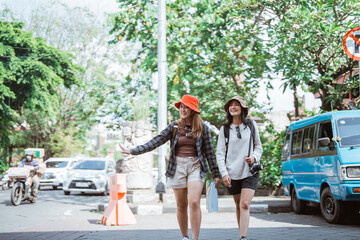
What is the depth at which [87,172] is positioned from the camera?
1945cm

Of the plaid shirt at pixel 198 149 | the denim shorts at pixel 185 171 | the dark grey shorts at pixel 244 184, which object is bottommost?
the dark grey shorts at pixel 244 184

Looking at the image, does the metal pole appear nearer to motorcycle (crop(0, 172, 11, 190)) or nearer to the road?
the road

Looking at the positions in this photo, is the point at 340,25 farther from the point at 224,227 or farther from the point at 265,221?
the point at 224,227

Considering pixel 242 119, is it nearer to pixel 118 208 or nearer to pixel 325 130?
pixel 325 130

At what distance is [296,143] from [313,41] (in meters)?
2.65

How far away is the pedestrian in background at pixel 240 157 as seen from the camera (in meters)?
5.43

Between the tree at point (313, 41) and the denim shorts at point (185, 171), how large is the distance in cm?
617

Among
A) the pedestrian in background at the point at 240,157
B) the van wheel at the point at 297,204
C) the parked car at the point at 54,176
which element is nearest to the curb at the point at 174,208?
the van wheel at the point at 297,204

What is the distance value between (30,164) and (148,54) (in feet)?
17.8

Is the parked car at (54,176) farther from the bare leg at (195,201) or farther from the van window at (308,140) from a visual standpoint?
the bare leg at (195,201)

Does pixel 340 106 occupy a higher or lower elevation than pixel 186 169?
higher

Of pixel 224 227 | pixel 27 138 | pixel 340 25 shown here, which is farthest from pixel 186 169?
pixel 27 138

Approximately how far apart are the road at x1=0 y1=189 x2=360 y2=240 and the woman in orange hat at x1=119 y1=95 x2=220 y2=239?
1589mm

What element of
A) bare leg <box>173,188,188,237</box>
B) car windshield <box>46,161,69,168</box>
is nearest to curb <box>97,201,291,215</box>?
bare leg <box>173,188,188,237</box>
